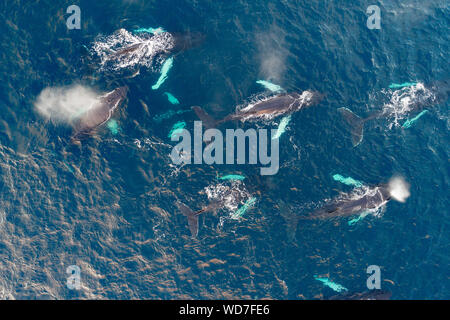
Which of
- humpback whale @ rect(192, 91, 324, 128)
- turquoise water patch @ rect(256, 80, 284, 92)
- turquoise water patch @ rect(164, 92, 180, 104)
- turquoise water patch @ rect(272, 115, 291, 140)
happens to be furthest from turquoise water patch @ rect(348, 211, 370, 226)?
turquoise water patch @ rect(164, 92, 180, 104)

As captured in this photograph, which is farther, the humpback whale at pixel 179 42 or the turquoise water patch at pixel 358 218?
the humpback whale at pixel 179 42

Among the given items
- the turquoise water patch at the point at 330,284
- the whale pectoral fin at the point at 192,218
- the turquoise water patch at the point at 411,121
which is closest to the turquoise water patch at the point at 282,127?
the whale pectoral fin at the point at 192,218

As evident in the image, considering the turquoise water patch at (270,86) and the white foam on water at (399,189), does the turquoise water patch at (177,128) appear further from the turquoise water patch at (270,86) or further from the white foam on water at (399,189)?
the white foam on water at (399,189)

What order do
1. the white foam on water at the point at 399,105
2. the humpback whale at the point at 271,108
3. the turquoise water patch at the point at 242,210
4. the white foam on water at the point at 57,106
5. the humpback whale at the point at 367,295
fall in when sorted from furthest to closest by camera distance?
the white foam on water at the point at 399,105 → the white foam on water at the point at 57,106 → the humpback whale at the point at 271,108 → the turquoise water patch at the point at 242,210 → the humpback whale at the point at 367,295

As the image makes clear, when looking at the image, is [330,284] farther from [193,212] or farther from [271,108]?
[271,108]

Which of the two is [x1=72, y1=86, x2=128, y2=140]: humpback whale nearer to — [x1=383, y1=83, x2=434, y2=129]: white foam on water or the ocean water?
the ocean water

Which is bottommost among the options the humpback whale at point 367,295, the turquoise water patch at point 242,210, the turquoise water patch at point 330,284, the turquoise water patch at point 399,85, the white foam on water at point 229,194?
the humpback whale at point 367,295
